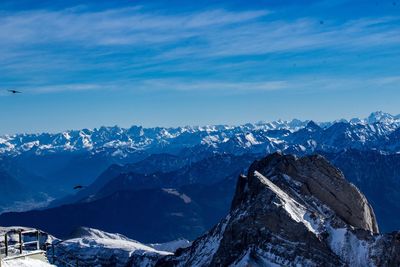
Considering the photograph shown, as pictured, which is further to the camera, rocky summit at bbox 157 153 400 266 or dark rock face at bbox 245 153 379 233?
dark rock face at bbox 245 153 379 233

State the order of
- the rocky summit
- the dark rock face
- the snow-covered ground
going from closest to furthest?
the snow-covered ground → the rocky summit → the dark rock face

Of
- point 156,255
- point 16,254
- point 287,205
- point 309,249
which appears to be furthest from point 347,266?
point 156,255

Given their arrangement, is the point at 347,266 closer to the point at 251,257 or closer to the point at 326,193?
the point at 251,257

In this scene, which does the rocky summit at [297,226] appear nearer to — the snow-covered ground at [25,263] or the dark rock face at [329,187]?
the dark rock face at [329,187]

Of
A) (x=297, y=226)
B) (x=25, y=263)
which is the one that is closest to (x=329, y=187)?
(x=297, y=226)

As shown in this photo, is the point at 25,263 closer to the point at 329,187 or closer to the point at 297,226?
the point at 297,226

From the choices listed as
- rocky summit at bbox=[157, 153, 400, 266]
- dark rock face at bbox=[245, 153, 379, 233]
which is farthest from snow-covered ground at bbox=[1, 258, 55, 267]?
dark rock face at bbox=[245, 153, 379, 233]

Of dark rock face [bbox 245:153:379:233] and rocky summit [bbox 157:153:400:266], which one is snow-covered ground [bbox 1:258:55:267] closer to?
rocky summit [bbox 157:153:400:266]

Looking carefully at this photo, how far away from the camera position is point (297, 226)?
94062 mm

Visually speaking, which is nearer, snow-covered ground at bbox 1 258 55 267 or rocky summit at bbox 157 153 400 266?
snow-covered ground at bbox 1 258 55 267

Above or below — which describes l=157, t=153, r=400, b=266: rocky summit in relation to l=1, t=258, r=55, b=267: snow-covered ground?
below

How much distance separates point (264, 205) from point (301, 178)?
1646 cm

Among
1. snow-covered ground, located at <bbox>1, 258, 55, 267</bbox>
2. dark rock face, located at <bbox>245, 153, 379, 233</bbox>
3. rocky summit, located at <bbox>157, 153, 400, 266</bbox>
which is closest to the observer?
snow-covered ground, located at <bbox>1, 258, 55, 267</bbox>

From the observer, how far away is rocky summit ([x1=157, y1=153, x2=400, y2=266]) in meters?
92.0
